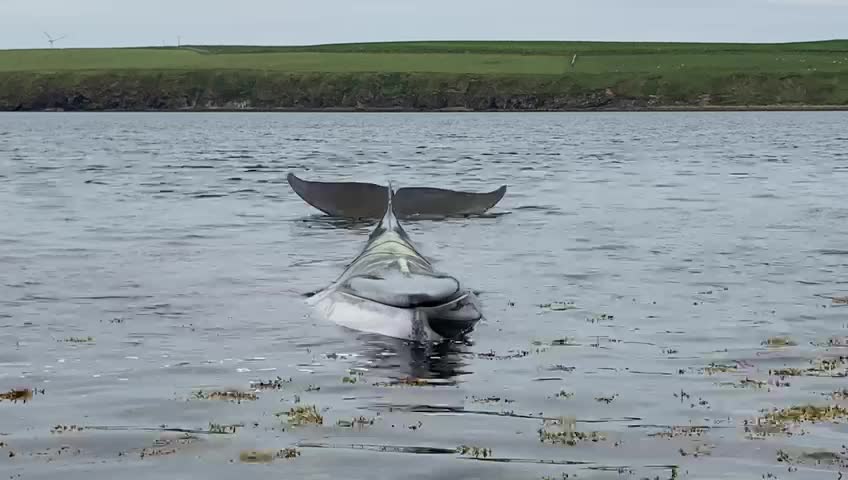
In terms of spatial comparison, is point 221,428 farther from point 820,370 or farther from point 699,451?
point 820,370

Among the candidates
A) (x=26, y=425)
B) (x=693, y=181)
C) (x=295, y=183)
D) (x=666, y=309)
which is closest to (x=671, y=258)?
→ (x=666, y=309)

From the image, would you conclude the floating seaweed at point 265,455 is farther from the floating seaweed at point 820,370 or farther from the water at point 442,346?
the floating seaweed at point 820,370

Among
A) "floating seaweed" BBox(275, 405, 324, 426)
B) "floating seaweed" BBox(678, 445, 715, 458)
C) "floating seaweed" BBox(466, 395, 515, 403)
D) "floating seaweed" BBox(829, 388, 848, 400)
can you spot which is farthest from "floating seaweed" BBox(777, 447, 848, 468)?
"floating seaweed" BBox(275, 405, 324, 426)

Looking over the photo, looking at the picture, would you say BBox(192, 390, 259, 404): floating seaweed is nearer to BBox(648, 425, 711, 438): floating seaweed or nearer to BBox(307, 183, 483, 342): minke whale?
BBox(307, 183, 483, 342): minke whale

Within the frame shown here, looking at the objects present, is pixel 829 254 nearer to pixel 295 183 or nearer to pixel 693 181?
pixel 295 183

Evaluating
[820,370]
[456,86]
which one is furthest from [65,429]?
[456,86]

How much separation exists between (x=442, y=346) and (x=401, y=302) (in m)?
0.83

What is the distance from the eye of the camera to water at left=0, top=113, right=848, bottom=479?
42.0 feet

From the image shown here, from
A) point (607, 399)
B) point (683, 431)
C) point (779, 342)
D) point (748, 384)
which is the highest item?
point (779, 342)

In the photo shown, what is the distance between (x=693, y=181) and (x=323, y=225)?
21.6m

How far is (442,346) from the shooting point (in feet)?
59.2

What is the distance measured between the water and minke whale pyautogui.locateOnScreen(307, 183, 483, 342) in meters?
0.27

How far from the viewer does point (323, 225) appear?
119 feet

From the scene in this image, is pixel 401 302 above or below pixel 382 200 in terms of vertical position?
below
